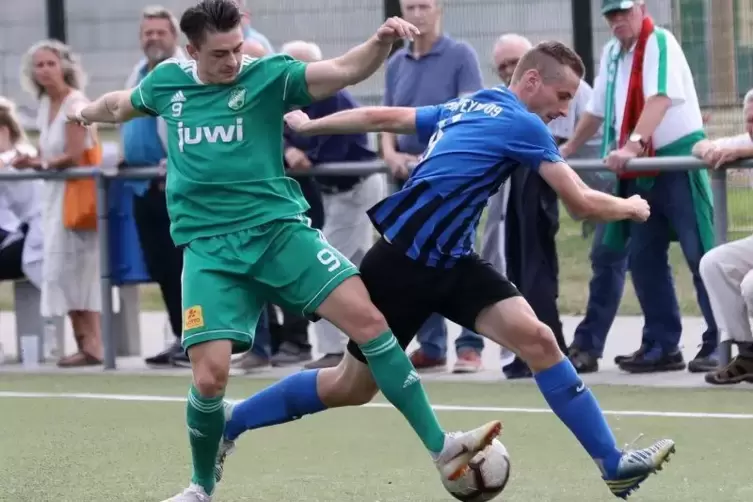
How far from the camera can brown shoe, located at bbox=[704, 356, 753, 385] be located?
9.19 m

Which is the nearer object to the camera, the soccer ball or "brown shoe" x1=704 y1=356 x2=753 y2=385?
the soccer ball

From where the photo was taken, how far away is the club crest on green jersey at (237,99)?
6.38 metres

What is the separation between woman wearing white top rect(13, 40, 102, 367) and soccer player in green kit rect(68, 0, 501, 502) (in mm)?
4532

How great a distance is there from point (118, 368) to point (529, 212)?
2.93 metres

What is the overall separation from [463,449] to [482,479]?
14cm

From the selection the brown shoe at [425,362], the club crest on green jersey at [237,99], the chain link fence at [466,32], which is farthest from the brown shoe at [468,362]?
the club crest on green jersey at [237,99]

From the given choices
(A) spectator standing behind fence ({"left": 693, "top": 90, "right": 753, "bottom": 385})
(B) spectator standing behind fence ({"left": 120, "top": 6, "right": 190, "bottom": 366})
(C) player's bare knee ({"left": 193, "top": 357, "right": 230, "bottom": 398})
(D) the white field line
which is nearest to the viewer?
(C) player's bare knee ({"left": 193, "top": 357, "right": 230, "bottom": 398})

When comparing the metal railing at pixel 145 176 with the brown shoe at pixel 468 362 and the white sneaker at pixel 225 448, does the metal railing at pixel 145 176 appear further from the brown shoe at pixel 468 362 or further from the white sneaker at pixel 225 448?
the white sneaker at pixel 225 448

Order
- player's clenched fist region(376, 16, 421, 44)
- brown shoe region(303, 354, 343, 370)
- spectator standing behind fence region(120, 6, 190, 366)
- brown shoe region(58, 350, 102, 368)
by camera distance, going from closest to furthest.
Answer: player's clenched fist region(376, 16, 421, 44)
brown shoe region(303, 354, 343, 370)
spectator standing behind fence region(120, 6, 190, 366)
brown shoe region(58, 350, 102, 368)

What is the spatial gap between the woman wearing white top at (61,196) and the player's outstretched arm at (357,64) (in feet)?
15.6

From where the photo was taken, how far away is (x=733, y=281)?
29.8ft

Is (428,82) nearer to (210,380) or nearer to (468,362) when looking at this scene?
(468,362)

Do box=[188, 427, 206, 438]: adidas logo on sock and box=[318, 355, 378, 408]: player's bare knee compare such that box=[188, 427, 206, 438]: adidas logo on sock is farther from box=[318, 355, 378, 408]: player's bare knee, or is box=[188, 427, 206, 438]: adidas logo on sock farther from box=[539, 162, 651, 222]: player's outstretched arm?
box=[539, 162, 651, 222]: player's outstretched arm

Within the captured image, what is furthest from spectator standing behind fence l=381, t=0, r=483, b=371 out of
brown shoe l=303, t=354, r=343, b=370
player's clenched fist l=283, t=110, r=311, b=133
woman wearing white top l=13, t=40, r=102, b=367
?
player's clenched fist l=283, t=110, r=311, b=133
